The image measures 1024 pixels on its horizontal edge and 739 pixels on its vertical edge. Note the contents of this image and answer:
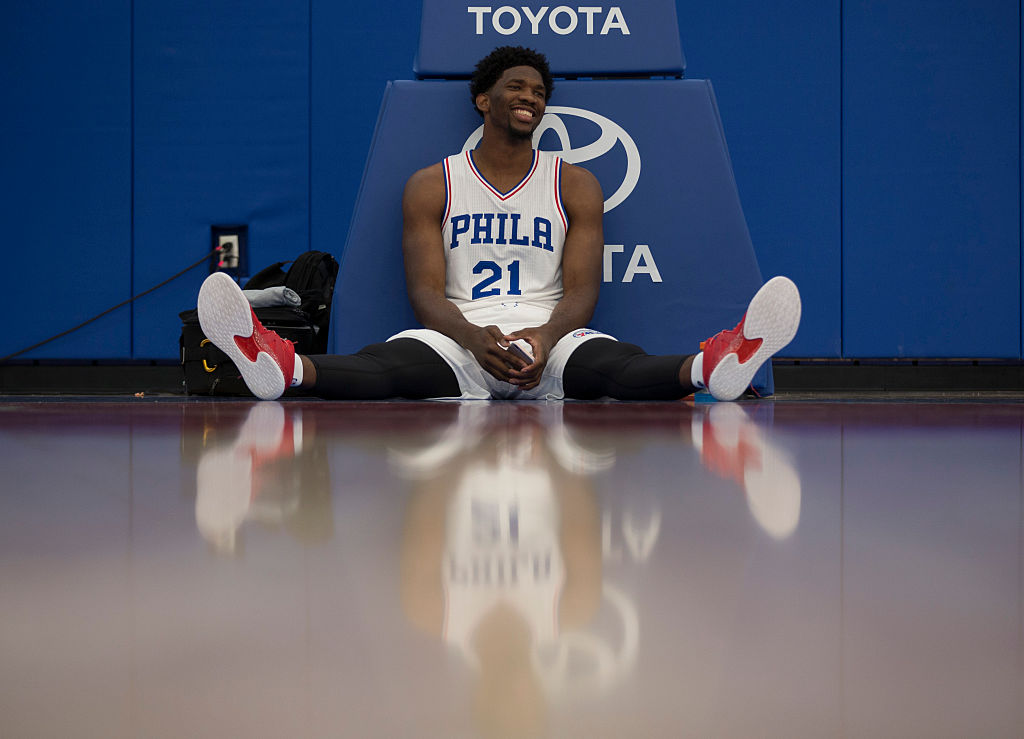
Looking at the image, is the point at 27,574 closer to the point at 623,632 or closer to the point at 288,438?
the point at 623,632

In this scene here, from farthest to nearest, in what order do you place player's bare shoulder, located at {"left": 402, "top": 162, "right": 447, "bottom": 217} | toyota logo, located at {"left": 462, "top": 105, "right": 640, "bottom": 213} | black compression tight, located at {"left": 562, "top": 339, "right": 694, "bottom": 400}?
1. toyota logo, located at {"left": 462, "top": 105, "right": 640, "bottom": 213}
2. player's bare shoulder, located at {"left": 402, "top": 162, "right": 447, "bottom": 217}
3. black compression tight, located at {"left": 562, "top": 339, "right": 694, "bottom": 400}

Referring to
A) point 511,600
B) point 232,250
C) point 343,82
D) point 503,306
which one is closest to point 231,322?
point 503,306

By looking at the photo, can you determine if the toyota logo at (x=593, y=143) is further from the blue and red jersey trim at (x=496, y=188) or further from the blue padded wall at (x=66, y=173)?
the blue padded wall at (x=66, y=173)

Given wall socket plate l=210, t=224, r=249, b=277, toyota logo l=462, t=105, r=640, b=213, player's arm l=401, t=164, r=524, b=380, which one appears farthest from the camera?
wall socket plate l=210, t=224, r=249, b=277

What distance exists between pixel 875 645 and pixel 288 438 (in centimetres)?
66

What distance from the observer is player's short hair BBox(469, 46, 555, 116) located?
1738mm

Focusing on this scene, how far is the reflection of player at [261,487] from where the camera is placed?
37 cm

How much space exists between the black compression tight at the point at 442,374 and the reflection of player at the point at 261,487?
56 cm

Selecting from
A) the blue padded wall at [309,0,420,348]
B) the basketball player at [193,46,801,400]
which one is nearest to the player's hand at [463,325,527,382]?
the basketball player at [193,46,801,400]

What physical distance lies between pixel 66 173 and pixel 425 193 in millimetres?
2832

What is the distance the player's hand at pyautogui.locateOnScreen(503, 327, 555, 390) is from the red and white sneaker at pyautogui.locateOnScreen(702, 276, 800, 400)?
0.30 m

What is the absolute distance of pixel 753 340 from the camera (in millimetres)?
1214

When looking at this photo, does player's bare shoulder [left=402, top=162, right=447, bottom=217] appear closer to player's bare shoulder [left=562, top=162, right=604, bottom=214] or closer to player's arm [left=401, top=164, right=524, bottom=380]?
player's arm [left=401, top=164, right=524, bottom=380]

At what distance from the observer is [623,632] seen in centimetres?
21
